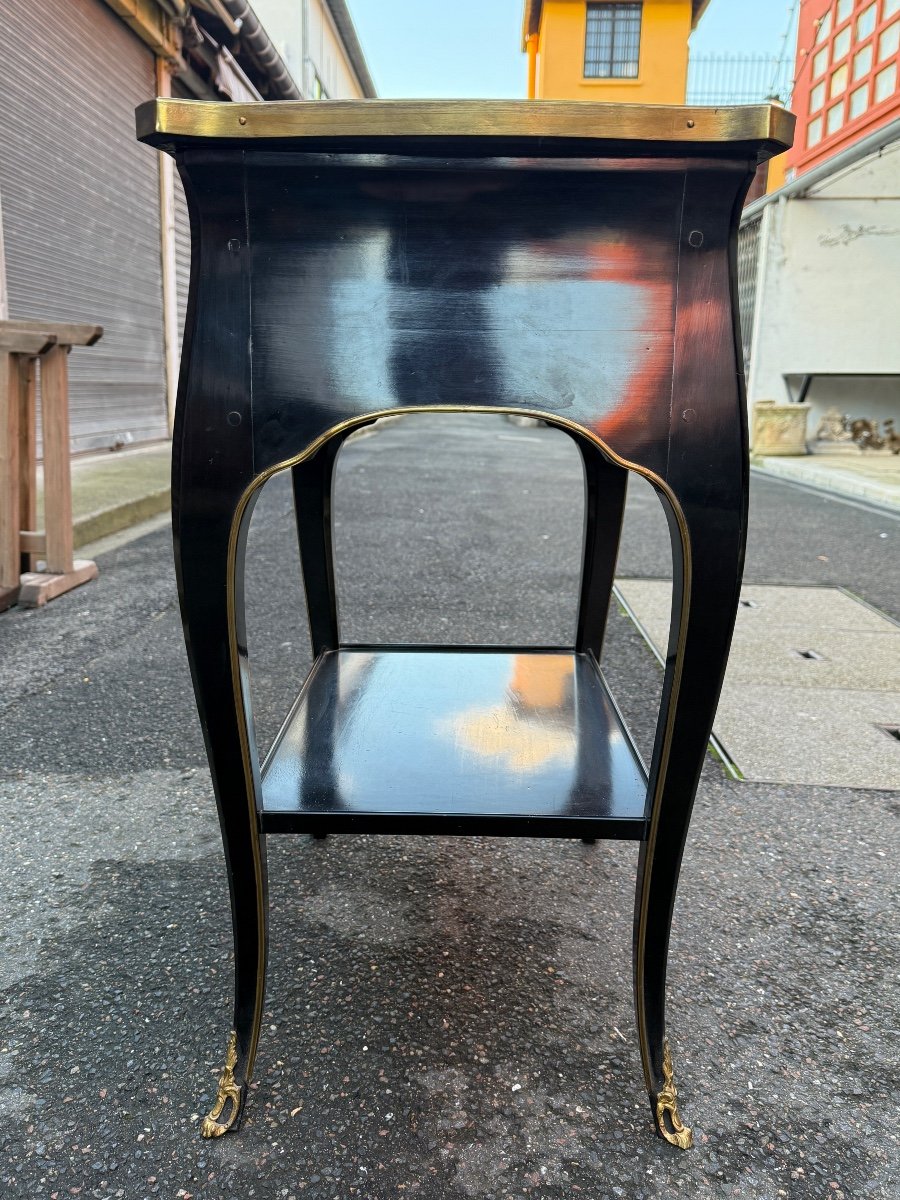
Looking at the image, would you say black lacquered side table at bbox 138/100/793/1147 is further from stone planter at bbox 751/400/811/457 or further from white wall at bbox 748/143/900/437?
white wall at bbox 748/143/900/437

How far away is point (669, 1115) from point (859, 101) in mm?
13967

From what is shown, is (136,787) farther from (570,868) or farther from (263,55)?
(263,55)

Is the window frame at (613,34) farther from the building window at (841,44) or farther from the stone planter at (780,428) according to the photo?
the stone planter at (780,428)

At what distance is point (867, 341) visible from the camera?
1033 centimetres

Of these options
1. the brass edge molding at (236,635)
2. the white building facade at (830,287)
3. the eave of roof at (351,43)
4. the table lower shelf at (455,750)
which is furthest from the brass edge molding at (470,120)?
the eave of roof at (351,43)

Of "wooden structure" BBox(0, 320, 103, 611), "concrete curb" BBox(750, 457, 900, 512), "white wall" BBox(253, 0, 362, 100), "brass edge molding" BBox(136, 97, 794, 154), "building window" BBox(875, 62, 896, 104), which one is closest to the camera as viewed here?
"brass edge molding" BBox(136, 97, 794, 154)

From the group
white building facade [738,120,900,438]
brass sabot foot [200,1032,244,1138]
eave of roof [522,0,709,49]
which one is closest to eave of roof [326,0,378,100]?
eave of roof [522,0,709,49]

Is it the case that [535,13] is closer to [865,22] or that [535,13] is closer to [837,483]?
[865,22]

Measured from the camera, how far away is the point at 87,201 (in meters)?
7.39

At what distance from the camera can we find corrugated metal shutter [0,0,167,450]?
248 inches

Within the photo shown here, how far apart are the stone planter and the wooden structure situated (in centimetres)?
822

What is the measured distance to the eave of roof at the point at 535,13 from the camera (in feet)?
65.8

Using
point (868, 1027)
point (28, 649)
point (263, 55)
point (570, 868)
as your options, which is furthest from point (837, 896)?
point (263, 55)

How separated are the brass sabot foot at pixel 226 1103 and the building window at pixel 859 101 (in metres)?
13.9
